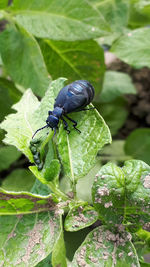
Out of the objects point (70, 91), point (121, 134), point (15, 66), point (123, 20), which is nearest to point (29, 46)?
point (15, 66)

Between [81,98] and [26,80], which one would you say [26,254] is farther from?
[26,80]

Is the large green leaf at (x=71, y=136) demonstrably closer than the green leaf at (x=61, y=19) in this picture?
Yes

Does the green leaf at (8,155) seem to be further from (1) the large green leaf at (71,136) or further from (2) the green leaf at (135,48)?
(2) the green leaf at (135,48)

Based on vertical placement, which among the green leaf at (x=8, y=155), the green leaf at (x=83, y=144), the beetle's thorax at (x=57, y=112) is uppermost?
the beetle's thorax at (x=57, y=112)

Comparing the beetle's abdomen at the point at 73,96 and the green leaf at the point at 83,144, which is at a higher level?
the beetle's abdomen at the point at 73,96

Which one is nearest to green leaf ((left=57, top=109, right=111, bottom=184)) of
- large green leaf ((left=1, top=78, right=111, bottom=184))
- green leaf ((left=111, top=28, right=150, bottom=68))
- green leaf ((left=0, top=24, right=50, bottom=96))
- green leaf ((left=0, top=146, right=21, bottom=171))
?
large green leaf ((left=1, top=78, right=111, bottom=184))

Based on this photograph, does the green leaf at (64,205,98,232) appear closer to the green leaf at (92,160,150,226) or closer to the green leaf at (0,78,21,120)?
the green leaf at (92,160,150,226)

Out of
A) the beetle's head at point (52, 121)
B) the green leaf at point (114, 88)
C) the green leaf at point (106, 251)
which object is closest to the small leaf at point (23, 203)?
the green leaf at point (106, 251)

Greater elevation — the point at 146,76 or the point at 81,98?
the point at 81,98
